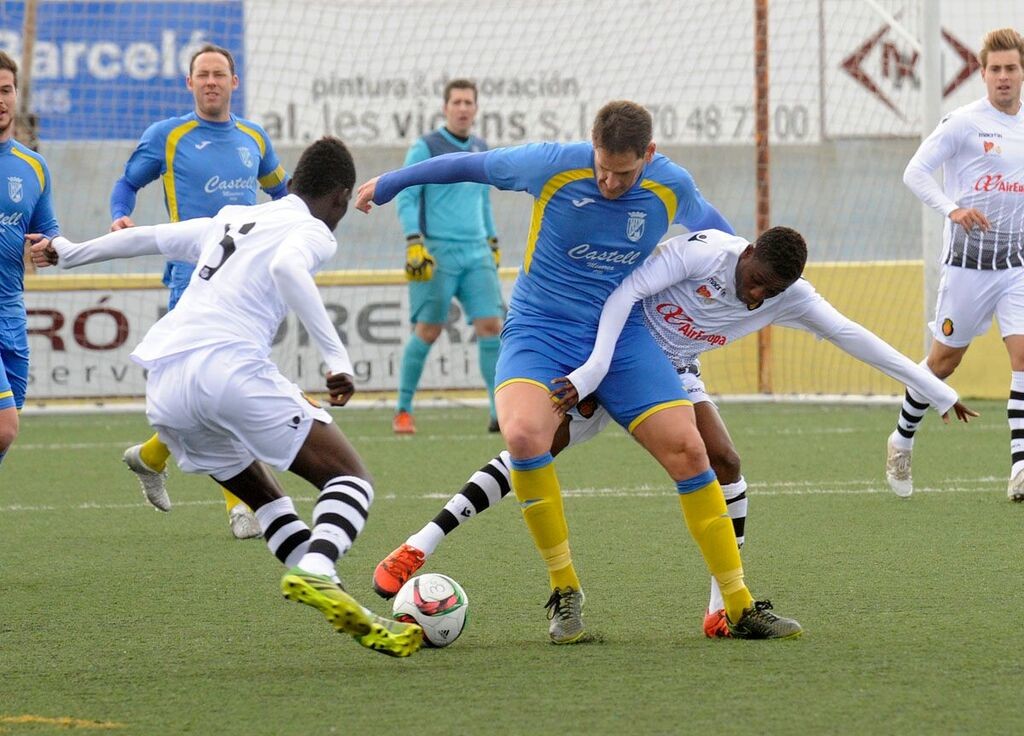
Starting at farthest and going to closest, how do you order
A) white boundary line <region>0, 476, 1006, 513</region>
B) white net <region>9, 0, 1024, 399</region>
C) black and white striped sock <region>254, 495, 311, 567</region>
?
white net <region>9, 0, 1024, 399</region>
white boundary line <region>0, 476, 1006, 513</region>
black and white striped sock <region>254, 495, 311, 567</region>

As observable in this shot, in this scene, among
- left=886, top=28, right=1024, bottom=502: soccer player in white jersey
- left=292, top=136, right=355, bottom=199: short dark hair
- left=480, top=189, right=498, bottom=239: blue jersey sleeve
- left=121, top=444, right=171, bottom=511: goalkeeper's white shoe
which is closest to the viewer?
left=292, top=136, right=355, bottom=199: short dark hair

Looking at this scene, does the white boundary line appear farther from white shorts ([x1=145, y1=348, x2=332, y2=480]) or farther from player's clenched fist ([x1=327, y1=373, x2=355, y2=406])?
player's clenched fist ([x1=327, y1=373, x2=355, y2=406])

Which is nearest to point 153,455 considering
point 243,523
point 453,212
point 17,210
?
point 243,523

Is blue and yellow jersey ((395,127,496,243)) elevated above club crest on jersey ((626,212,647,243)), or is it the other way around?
club crest on jersey ((626,212,647,243))

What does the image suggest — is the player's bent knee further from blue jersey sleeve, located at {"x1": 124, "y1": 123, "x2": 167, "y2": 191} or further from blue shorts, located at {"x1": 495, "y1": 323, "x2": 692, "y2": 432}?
blue jersey sleeve, located at {"x1": 124, "y1": 123, "x2": 167, "y2": 191}

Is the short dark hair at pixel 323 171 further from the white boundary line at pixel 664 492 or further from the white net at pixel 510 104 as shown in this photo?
the white net at pixel 510 104

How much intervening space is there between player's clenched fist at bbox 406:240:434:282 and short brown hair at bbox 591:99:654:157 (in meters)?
5.70

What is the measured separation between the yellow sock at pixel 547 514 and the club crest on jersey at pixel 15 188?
266cm

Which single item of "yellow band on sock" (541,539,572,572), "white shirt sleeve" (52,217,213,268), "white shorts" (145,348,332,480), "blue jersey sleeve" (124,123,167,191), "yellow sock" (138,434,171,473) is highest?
"blue jersey sleeve" (124,123,167,191)

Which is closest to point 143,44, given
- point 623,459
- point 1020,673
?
point 623,459

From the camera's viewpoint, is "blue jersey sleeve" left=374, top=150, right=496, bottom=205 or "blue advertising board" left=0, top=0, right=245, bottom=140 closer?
"blue jersey sleeve" left=374, top=150, right=496, bottom=205

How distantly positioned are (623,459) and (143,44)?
9688 millimetres

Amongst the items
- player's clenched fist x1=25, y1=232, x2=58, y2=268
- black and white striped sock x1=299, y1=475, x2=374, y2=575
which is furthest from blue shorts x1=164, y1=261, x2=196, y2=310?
black and white striped sock x1=299, y1=475, x2=374, y2=575

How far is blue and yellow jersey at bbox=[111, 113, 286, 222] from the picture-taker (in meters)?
7.82
